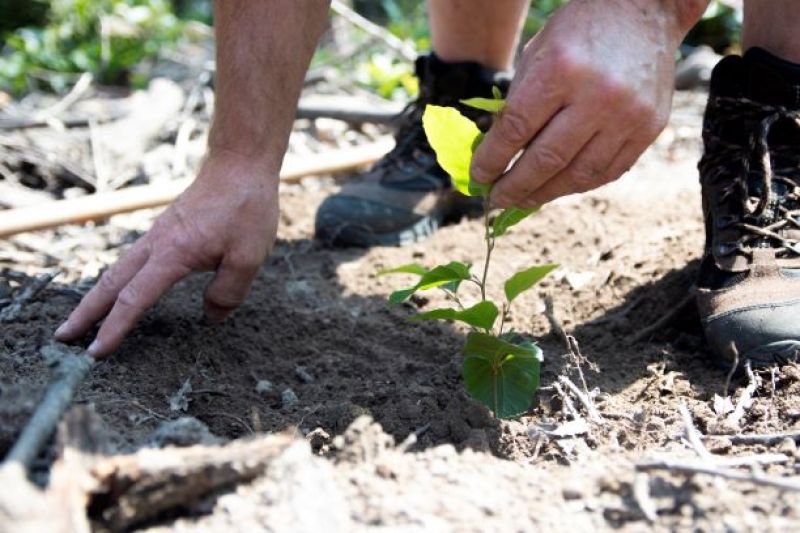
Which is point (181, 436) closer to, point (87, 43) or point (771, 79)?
point (771, 79)

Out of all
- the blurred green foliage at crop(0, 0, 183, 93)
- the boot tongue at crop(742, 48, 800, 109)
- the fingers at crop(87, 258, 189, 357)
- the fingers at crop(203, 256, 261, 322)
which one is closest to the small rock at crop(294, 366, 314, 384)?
the fingers at crop(203, 256, 261, 322)

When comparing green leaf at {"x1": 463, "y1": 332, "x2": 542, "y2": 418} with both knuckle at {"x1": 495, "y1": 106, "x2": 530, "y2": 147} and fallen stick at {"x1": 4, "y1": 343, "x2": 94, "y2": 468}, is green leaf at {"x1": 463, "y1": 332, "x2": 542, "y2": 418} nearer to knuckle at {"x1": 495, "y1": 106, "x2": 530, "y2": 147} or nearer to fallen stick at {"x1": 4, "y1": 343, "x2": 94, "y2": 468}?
knuckle at {"x1": 495, "y1": 106, "x2": 530, "y2": 147}

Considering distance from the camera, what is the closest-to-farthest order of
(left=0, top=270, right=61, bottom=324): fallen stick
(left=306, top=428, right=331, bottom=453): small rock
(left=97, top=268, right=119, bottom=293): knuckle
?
(left=306, top=428, right=331, bottom=453): small rock
(left=97, top=268, right=119, bottom=293): knuckle
(left=0, top=270, right=61, bottom=324): fallen stick

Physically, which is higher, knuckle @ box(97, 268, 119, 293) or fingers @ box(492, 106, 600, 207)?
fingers @ box(492, 106, 600, 207)

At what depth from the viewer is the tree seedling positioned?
1.54 metres

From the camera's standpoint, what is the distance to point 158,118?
384cm

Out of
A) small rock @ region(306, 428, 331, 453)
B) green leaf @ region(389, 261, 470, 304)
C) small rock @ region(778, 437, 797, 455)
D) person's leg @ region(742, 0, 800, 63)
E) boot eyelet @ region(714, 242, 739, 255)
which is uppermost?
person's leg @ region(742, 0, 800, 63)

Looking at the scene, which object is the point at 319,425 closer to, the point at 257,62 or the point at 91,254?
the point at 257,62

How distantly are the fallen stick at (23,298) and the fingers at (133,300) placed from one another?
318mm

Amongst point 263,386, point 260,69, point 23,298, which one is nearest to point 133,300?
point 263,386

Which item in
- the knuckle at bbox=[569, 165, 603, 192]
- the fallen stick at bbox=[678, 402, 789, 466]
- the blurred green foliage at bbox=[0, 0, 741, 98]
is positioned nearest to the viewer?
the fallen stick at bbox=[678, 402, 789, 466]

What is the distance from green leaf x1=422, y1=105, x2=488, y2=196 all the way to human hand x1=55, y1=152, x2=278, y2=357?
0.49 m

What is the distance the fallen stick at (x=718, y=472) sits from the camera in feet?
A: 3.91

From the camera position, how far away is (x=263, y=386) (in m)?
1.84
